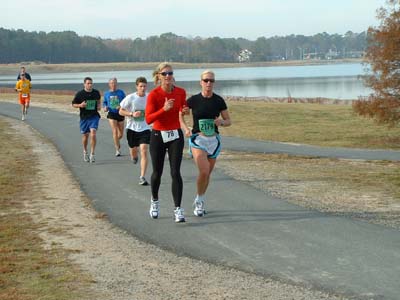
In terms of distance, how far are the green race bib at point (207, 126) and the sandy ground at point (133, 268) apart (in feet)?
5.46

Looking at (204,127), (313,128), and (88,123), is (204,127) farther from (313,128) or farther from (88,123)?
(313,128)

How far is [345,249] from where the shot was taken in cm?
695

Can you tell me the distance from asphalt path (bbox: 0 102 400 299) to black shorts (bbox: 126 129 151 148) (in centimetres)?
67

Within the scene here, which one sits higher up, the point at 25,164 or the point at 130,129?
the point at 130,129

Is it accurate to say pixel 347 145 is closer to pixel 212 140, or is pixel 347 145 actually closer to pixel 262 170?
pixel 262 170

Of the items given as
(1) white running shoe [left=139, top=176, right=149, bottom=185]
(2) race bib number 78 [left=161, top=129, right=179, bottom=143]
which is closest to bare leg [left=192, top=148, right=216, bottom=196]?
(2) race bib number 78 [left=161, top=129, right=179, bottom=143]

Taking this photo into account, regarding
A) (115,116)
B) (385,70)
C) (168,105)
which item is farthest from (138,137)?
(385,70)

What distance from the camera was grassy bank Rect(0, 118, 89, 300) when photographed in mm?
5684

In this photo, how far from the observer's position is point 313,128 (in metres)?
24.4

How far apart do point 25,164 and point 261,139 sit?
8.72 metres

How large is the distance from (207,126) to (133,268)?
9.08ft

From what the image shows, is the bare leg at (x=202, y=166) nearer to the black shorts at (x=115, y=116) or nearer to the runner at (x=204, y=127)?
the runner at (x=204, y=127)

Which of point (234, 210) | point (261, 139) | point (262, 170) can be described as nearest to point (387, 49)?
→ point (261, 139)

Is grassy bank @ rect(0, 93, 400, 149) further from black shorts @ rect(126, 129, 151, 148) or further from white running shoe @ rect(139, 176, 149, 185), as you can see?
white running shoe @ rect(139, 176, 149, 185)
